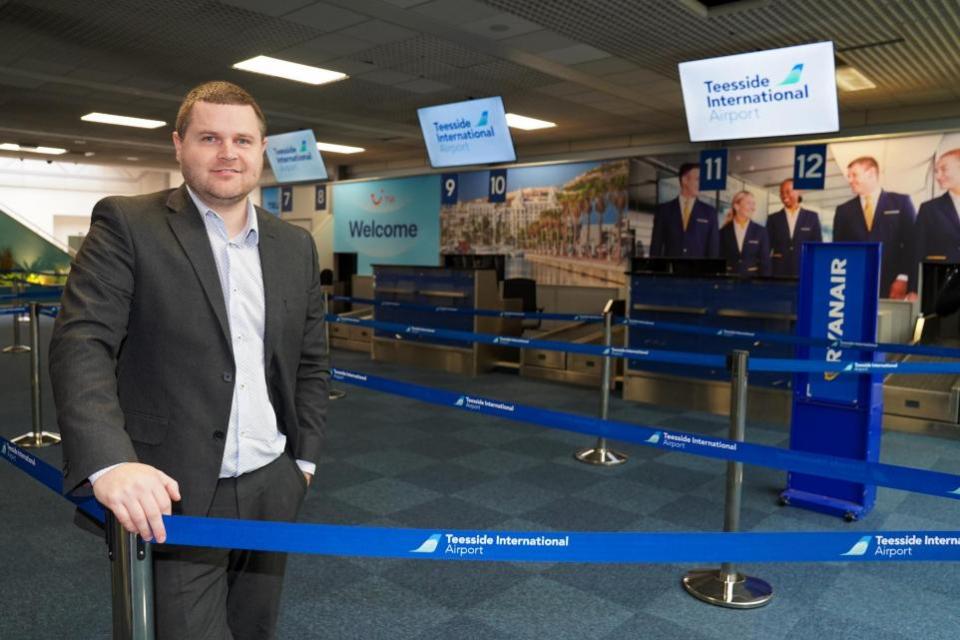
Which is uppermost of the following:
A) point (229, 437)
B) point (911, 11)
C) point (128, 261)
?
point (911, 11)

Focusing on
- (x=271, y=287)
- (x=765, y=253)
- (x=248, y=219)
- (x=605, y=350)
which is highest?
(x=765, y=253)

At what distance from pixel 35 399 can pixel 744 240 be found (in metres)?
9.02

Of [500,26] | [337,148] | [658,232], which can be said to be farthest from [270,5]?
[337,148]

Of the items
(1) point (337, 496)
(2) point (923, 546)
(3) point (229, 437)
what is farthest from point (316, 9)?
(2) point (923, 546)

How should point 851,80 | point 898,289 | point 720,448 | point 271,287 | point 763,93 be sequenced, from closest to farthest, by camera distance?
point 271,287
point 720,448
point 763,93
point 851,80
point 898,289

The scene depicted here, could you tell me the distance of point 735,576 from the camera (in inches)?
117

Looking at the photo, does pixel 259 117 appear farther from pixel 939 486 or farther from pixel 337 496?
pixel 337 496

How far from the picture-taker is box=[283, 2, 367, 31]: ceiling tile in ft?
19.0

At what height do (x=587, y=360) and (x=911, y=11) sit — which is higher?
(x=911, y=11)

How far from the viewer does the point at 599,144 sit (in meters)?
12.0

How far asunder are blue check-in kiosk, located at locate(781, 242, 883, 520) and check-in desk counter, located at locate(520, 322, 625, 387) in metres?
3.71

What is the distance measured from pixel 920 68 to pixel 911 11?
199 cm

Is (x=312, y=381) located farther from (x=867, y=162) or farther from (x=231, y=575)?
(x=867, y=162)

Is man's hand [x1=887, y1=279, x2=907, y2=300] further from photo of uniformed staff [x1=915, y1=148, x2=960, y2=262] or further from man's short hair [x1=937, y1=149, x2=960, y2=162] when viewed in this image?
man's short hair [x1=937, y1=149, x2=960, y2=162]
